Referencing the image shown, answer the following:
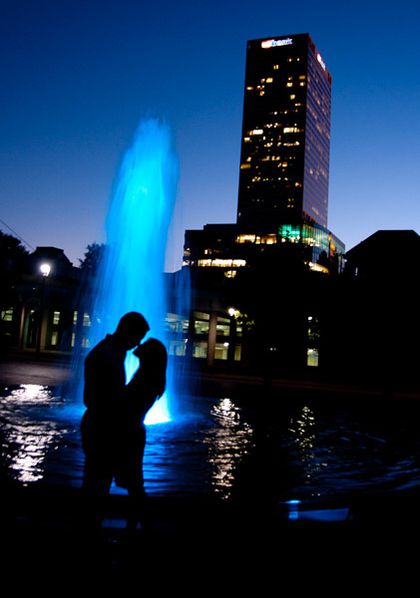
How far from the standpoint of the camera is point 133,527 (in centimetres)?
441

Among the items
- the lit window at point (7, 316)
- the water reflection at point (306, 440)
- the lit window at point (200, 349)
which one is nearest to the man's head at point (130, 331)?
the water reflection at point (306, 440)

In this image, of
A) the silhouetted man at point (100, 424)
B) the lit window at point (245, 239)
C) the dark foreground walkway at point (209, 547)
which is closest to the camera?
the dark foreground walkway at point (209, 547)

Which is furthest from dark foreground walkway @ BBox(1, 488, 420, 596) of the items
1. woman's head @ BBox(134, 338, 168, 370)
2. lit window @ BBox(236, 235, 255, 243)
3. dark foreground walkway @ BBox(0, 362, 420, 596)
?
lit window @ BBox(236, 235, 255, 243)

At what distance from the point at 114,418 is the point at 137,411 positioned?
20 cm

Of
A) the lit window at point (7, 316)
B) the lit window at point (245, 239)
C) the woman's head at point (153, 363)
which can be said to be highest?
the lit window at point (245, 239)

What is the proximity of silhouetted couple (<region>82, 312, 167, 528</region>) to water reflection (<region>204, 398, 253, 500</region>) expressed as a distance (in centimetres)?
244

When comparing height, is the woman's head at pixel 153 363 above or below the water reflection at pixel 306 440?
Answer: above

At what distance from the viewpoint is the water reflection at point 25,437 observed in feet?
23.0

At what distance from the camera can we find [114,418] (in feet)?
13.3

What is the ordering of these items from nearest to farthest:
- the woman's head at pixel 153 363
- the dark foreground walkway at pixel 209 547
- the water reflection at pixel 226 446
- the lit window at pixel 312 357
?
the dark foreground walkway at pixel 209 547 → the woman's head at pixel 153 363 → the water reflection at pixel 226 446 → the lit window at pixel 312 357

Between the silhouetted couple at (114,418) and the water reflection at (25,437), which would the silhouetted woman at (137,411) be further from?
the water reflection at (25,437)

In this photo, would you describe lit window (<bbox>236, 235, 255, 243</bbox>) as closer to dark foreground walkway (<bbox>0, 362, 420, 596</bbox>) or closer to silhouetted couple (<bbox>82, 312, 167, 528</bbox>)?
dark foreground walkway (<bbox>0, 362, 420, 596</bbox>)

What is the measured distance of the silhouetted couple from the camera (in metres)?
4.06

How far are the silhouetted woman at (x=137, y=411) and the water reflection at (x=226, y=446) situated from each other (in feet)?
7.69
